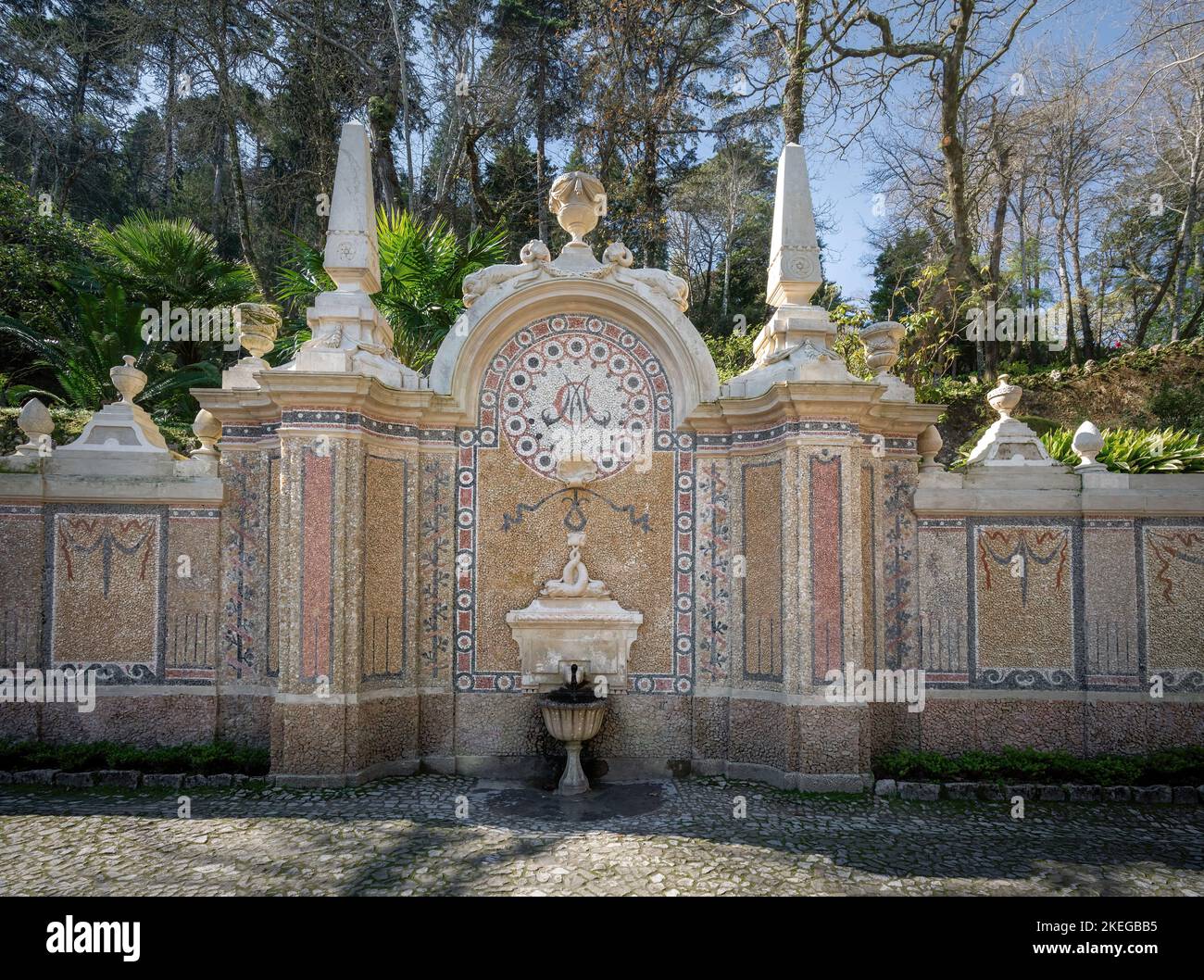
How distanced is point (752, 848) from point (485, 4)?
66.8 ft

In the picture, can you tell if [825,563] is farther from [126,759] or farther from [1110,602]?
[126,759]

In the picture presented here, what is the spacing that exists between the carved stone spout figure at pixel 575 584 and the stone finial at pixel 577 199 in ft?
10.8

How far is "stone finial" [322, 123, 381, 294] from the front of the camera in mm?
7086

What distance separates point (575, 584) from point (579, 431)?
1561mm

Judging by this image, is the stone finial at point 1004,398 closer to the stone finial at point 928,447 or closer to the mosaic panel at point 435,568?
the stone finial at point 928,447

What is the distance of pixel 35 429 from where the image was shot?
704 centimetres

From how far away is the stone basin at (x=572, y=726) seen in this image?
20.9 feet

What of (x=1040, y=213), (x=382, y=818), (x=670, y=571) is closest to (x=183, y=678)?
(x=382, y=818)

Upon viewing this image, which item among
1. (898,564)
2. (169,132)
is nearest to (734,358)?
(898,564)

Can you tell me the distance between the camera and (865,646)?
6.88m

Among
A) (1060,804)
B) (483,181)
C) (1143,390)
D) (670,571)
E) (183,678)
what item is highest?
(483,181)

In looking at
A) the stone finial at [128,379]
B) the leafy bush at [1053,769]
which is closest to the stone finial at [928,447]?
the leafy bush at [1053,769]

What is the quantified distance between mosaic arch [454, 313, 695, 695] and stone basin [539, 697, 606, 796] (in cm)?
76
